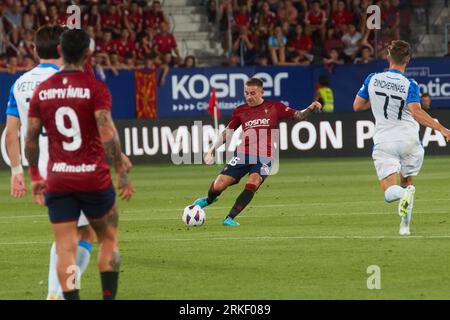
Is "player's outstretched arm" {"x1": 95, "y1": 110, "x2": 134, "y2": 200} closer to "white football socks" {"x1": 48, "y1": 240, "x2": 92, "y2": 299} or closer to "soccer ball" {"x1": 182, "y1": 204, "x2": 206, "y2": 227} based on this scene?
"white football socks" {"x1": 48, "y1": 240, "x2": 92, "y2": 299}

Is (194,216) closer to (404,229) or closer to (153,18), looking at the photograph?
(404,229)

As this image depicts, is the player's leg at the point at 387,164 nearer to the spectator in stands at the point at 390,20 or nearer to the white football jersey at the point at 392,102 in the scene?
the white football jersey at the point at 392,102

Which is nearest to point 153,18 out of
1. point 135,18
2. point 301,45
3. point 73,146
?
point 135,18

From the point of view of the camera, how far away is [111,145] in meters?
8.81

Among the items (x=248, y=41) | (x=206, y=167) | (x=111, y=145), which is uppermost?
(x=111, y=145)

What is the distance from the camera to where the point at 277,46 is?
3369 centimetres

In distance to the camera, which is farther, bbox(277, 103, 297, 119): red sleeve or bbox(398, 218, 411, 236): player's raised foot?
bbox(277, 103, 297, 119): red sleeve

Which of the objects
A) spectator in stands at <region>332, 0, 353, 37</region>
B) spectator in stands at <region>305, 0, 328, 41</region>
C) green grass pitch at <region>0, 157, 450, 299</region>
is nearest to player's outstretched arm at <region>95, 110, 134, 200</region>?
green grass pitch at <region>0, 157, 450, 299</region>

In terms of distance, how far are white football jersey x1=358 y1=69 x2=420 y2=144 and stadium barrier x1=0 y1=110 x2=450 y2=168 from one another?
15.5m

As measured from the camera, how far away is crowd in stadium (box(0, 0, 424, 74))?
32781 mm

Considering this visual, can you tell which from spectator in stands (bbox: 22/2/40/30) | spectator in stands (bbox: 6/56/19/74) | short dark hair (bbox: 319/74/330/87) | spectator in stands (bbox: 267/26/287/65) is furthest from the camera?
spectator in stands (bbox: 267/26/287/65)
